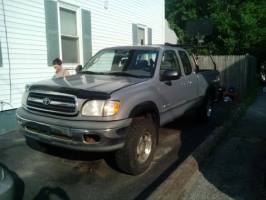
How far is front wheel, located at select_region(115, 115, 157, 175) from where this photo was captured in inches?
167

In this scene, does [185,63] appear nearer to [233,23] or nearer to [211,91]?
[211,91]

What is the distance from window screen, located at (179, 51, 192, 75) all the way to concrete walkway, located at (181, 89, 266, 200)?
5.28ft

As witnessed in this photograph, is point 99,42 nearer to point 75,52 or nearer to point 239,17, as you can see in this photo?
point 75,52

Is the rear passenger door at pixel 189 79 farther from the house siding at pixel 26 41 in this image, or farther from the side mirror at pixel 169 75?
the house siding at pixel 26 41

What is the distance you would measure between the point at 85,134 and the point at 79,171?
101cm

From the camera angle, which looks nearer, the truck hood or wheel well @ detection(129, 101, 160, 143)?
the truck hood

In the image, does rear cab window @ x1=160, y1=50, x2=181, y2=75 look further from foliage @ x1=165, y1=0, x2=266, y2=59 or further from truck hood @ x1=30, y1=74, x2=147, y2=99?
foliage @ x1=165, y1=0, x2=266, y2=59

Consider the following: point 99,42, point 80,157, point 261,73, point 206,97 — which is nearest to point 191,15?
point 261,73

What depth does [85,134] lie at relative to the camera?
13.0 feet

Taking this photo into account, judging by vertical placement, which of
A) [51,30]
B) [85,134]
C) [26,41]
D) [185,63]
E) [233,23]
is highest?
[233,23]

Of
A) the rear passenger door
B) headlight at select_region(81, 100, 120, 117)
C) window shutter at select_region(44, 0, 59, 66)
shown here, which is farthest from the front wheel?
window shutter at select_region(44, 0, 59, 66)

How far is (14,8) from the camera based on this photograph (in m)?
6.91

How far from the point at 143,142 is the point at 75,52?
A: 5.16m

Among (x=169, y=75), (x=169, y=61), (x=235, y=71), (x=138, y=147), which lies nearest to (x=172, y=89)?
(x=169, y=75)
